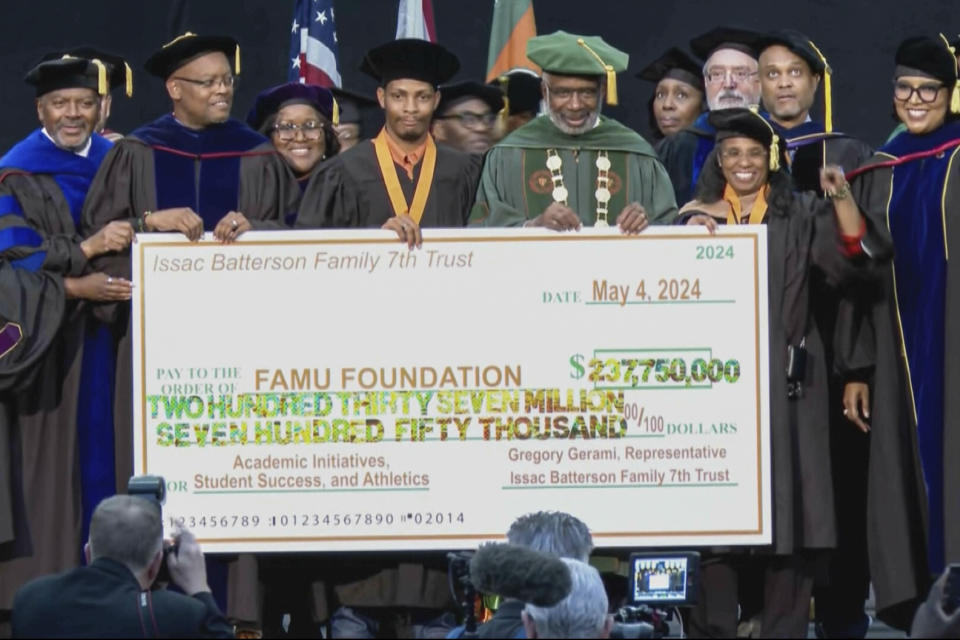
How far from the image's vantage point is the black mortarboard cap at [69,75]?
10.6 metres

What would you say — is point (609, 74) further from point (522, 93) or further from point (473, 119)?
point (522, 93)

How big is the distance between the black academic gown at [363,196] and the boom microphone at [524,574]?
127 inches

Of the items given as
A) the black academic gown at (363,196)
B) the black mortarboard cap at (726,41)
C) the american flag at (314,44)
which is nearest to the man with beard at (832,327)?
the black mortarboard cap at (726,41)

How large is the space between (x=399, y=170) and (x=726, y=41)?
2376 millimetres

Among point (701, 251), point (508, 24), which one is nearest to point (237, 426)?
point (701, 251)

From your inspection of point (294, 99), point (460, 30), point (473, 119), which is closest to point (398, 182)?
point (294, 99)

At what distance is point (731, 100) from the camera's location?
1177cm

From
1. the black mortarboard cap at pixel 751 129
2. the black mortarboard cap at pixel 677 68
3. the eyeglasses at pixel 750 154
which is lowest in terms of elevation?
the eyeglasses at pixel 750 154

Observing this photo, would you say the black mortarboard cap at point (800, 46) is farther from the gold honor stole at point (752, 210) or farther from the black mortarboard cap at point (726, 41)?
the gold honor stole at point (752, 210)

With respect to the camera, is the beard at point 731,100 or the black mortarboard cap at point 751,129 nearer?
the black mortarboard cap at point 751,129

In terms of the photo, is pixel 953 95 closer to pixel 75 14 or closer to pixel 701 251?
pixel 701 251

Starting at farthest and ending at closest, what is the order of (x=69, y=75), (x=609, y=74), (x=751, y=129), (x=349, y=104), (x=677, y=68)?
1. (x=349, y=104)
2. (x=677, y=68)
3. (x=69, y=75)
4. (x=609, y=74)
5. (x=751, y=129)

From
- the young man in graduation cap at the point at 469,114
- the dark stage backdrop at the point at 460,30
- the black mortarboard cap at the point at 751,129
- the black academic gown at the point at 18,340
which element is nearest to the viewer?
the black academic gown at the point at 18,340

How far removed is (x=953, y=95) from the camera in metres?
10.3
